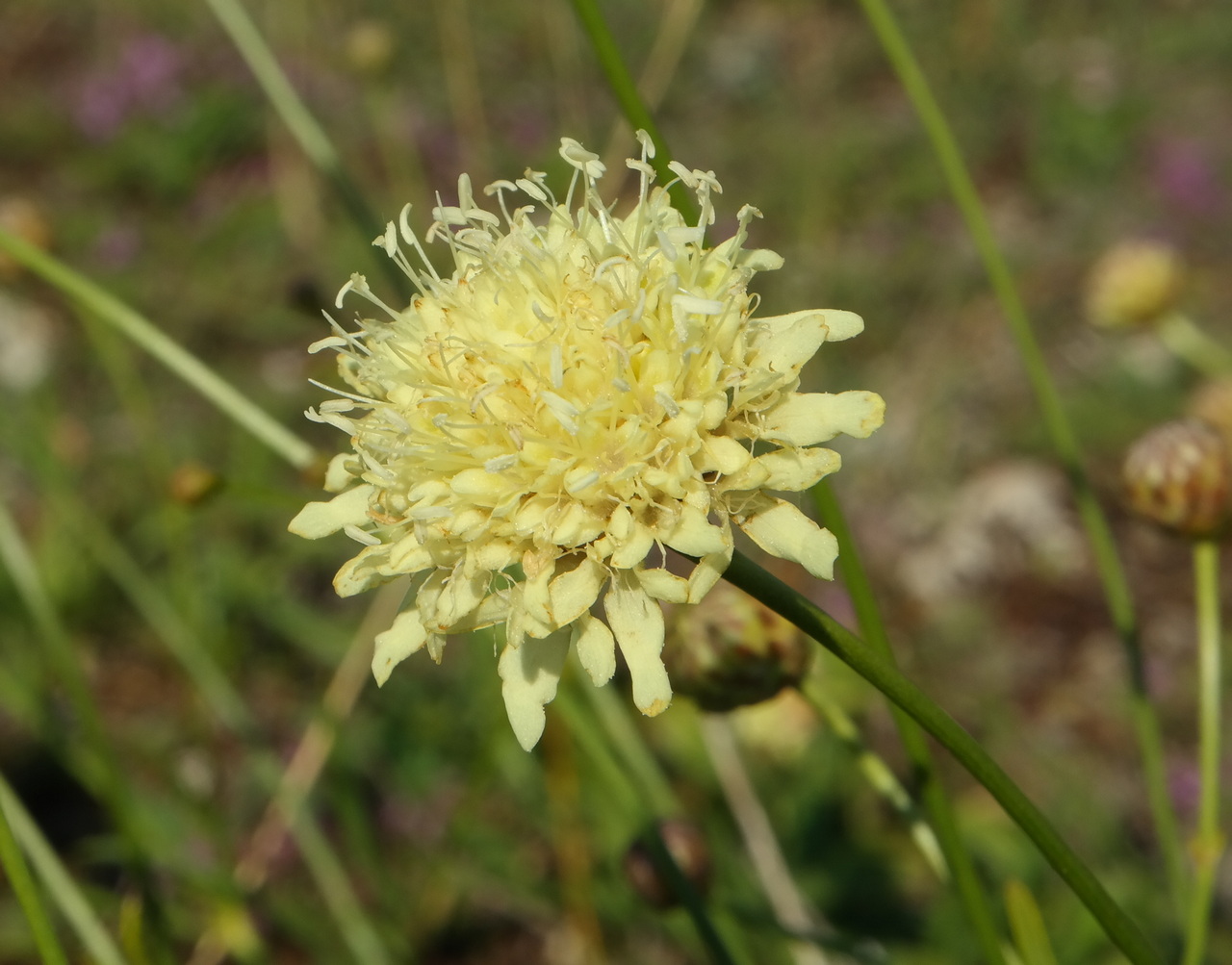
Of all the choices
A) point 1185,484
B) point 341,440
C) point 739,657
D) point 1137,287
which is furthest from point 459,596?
point 341,440

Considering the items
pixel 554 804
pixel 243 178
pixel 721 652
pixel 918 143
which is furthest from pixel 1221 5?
pixel 721 652

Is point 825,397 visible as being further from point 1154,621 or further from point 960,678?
point 1154,621

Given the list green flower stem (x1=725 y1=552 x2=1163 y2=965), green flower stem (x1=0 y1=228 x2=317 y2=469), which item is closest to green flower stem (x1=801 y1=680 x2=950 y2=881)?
green flower stem (x1=725 y1=552 x2=1163 y2=965)

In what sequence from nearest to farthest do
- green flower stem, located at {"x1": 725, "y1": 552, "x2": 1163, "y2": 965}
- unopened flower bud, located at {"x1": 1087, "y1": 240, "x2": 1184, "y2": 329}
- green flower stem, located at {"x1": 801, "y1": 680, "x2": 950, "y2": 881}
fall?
green flower stem, located at {"x1": 725, "y1": 552, "x2": 1163, "y2": 965}, green flower stem, located at {"x1": 801, "y1": 680, "x2": 950, "y2": 881}, unopened flower bud, located at {"x1": 1087, "y1": 240, "x2": 1184, "y2": 329}

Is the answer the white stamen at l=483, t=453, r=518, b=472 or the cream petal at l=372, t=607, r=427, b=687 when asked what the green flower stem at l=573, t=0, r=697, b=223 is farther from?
the cream petal at l=372, t=607, r=427, b=687

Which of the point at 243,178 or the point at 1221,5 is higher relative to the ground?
the point at 243,178

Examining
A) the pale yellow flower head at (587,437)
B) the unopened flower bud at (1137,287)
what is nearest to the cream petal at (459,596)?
the pale yellow flower head at (587,437)
